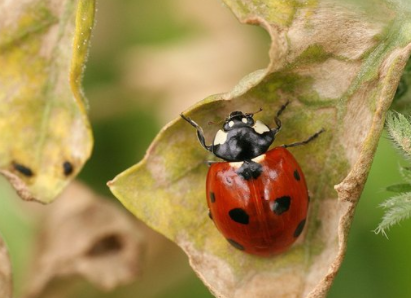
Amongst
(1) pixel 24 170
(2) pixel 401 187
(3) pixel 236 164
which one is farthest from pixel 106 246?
(2) pixel 401 187

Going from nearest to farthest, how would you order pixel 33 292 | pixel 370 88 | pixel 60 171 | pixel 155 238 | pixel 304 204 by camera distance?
pixel 370 88, pixel 304 204, pixel 60 171, pixel 33 292, pixel 155 238

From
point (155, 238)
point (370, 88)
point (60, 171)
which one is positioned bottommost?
point (155, 238)

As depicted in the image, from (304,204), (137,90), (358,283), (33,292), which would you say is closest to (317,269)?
(304,204)

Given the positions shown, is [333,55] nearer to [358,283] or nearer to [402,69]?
[402,69]

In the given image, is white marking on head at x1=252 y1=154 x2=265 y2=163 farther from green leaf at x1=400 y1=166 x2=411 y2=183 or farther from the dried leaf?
the dried leaf

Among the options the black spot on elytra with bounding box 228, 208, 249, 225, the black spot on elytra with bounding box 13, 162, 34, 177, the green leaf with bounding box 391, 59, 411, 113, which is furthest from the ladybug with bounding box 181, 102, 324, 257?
the black spot on elytra with bounding box 13, 162, 34, 177

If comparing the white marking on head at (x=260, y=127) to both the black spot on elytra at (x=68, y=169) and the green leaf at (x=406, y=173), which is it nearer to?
the green leaf at (x=406, y=173)
